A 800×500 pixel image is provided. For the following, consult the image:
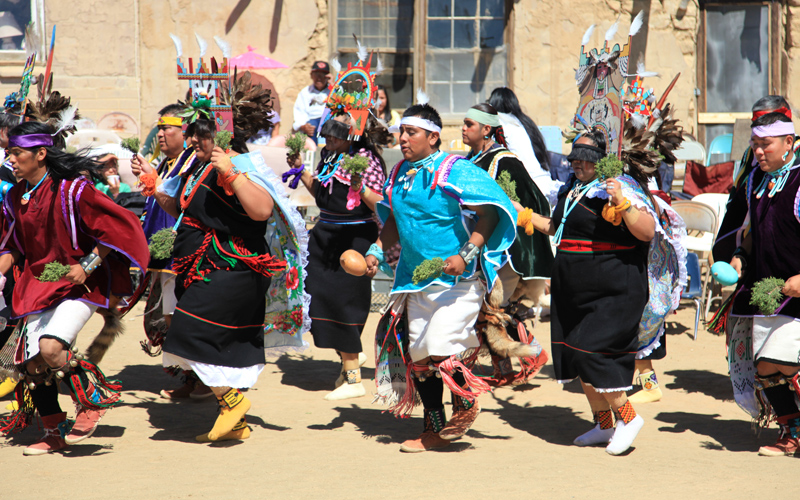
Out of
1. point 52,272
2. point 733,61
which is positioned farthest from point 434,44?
point 52,272

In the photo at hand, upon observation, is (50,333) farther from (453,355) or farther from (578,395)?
(578,395)

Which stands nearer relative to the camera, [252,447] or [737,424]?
[252,447]

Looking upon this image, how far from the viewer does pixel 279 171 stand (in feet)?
32.2

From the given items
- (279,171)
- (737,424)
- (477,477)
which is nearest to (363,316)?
(477,477)

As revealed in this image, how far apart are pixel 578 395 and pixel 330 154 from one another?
2.71 metres

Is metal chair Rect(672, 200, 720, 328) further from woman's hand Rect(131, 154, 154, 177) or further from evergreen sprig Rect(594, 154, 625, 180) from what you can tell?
woman's hand Rect(131, 154, 154, 177)

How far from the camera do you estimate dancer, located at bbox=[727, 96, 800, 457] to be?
15.1 feet

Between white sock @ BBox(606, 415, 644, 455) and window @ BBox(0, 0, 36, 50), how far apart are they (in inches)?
415

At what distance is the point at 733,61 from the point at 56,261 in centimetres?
1129

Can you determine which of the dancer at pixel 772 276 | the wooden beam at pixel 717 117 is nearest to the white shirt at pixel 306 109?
the wooden beam at pixel 717 117

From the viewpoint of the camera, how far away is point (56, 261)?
450cm

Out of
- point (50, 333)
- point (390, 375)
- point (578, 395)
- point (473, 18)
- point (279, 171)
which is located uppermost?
point (473, 18)

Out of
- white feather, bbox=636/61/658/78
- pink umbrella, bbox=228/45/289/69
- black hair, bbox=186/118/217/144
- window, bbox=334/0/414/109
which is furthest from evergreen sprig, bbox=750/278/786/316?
pink umbrella, bbox=228/45/289/69

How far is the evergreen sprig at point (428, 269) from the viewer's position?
4406 mm
